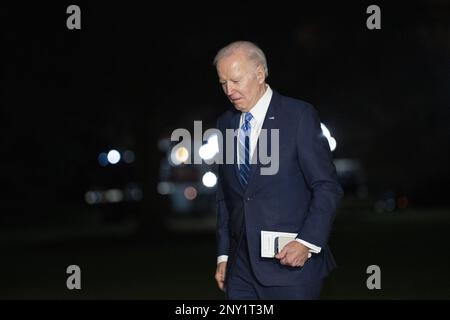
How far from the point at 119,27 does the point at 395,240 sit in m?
7.30

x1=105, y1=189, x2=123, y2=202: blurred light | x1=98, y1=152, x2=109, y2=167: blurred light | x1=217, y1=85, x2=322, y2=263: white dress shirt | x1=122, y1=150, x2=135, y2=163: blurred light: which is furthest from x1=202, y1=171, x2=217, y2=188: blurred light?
x1=217, y1=85, x2=322, y2=263: white dress shirt

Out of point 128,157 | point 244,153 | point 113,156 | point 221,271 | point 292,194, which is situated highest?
point 244,153

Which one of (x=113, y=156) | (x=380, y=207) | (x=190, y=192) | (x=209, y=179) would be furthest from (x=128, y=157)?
(x=209, y=179)

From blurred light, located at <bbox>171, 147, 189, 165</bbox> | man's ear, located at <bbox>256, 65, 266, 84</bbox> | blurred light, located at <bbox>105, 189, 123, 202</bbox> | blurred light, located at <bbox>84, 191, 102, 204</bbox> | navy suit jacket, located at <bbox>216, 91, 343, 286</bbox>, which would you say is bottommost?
blurred light, located at <bbox>84, 191, 102, 204</bbox>

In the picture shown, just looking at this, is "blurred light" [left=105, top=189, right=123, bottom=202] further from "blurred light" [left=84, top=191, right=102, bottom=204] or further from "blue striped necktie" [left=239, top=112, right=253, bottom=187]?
→ "blue striped necktie" [left=239, top=112, right=253, bottom=187]

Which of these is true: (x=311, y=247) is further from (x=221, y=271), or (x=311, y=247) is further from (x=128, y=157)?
(x=128, y=157)

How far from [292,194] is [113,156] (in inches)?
1320

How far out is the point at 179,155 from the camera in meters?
32.8

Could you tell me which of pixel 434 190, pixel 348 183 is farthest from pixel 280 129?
pixel 348 183

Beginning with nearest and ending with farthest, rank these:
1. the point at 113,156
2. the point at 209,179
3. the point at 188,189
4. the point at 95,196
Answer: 1. the point at 209,179
2. the point at 188,189
3. the point at 95,196
4. the point at 113,156

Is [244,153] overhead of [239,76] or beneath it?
beneath

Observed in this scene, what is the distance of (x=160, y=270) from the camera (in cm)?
1858

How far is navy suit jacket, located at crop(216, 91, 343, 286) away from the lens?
6066 millimetres
